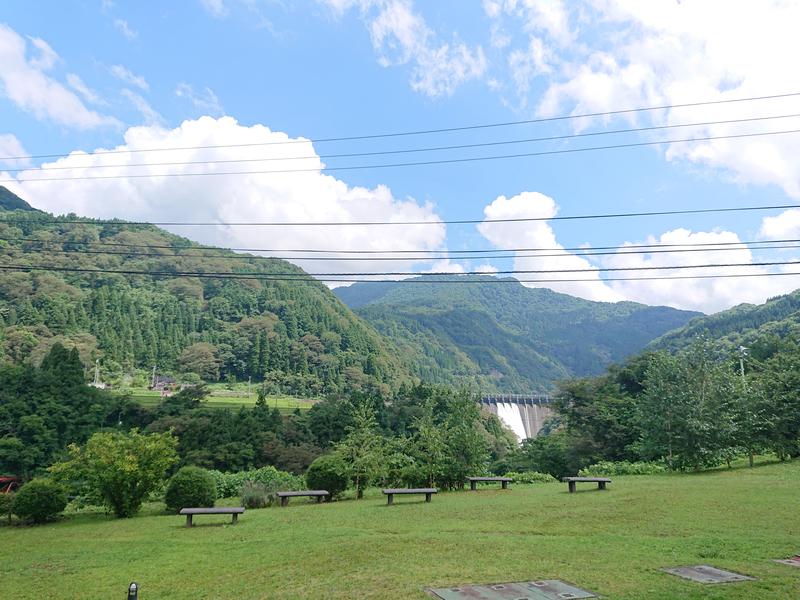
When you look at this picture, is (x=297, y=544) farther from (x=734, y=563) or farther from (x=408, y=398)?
(x=408, y=398)

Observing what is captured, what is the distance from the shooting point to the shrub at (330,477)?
1748 cm

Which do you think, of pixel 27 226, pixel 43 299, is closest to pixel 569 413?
pixel 43 299

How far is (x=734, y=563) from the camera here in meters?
6.95

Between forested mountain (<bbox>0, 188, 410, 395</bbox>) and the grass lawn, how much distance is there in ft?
220

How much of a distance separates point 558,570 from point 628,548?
6.10 ft

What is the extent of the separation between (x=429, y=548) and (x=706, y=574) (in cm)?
377

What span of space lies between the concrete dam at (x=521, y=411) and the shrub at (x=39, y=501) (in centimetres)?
10726

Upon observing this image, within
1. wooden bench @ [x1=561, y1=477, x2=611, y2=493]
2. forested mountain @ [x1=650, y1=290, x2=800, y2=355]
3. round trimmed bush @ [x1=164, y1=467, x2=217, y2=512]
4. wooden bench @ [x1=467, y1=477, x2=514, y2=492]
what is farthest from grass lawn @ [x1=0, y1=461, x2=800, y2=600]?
forested mountain @ [x1=650, y1=290, x2=800, y2=355]

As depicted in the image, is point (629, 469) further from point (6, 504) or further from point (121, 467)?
point (6, 504)

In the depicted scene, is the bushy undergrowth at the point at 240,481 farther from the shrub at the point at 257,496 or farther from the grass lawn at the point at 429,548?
the grass lawn at the point at 429,548

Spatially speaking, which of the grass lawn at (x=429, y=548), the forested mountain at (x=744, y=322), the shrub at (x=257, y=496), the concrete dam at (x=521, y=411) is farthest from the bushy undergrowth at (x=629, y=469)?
the concrete dam at (x=521, y=411)

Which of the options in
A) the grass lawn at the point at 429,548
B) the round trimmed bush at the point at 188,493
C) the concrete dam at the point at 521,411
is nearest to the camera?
the grass lawn at the point at 429,548

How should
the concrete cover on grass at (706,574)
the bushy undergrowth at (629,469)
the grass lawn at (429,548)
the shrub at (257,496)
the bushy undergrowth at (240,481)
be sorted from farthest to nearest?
the bushy undergrowth at (629,469) → the bushy undergrowth at (240,481) → the shrub at (257,496) → the grass lawn at (429,548) → the concrete cover on grass at (706,574)

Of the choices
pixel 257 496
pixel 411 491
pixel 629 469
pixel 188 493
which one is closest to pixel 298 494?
pixel 257 496
